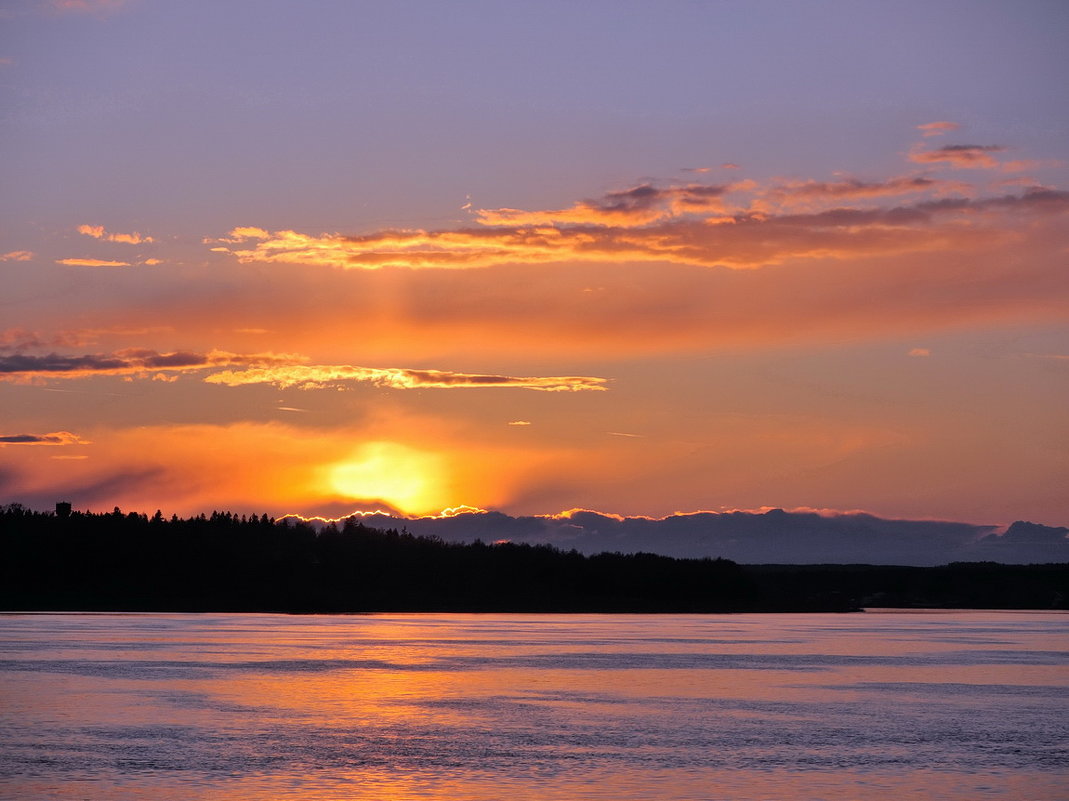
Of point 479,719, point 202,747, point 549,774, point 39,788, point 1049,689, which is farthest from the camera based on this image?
point 1049,689

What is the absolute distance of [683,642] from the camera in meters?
102

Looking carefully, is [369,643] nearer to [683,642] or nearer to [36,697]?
[683,642]

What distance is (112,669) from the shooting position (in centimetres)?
6412

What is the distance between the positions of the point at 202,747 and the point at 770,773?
1454cm

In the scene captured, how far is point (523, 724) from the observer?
42.8m

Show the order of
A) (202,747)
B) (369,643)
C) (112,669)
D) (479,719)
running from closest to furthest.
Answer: (202,747) → (479,719) → (112,669) → (369,643)

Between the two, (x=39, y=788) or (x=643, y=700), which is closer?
(x=39, y=788)

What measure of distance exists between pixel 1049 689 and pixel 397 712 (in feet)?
95.8

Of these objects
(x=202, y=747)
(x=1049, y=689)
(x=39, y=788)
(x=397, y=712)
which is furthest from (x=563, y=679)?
(x=39, y=788)

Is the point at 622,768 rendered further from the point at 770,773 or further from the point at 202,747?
the point at 202,747

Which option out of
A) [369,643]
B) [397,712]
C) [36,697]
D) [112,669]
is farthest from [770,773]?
[369,643]

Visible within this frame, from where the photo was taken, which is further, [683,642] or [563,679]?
[683,642]

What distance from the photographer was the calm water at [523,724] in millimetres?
30797

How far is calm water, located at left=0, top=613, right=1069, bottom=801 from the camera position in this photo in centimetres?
3080
